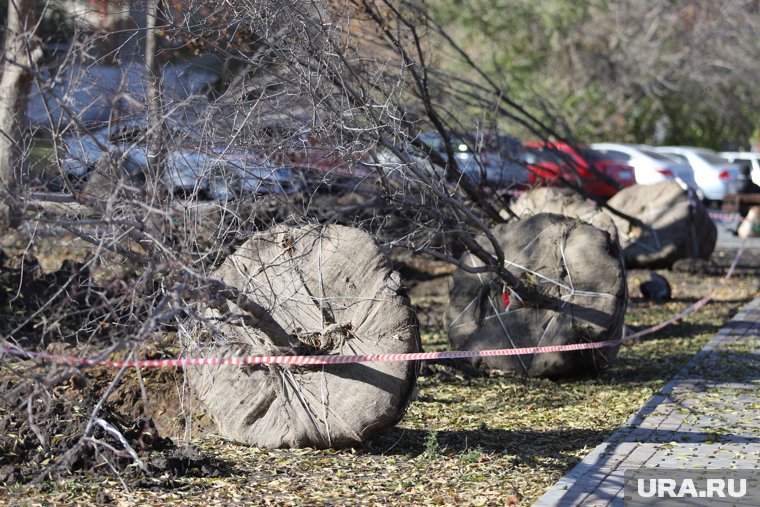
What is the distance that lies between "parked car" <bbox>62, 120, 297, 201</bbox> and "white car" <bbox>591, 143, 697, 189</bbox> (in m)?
19.4

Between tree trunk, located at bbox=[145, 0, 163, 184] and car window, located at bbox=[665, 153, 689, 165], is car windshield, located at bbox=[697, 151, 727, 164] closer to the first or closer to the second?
car window, located at bbox=[665, 153, 689, 165]

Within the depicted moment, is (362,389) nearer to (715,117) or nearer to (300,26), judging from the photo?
(300,26)

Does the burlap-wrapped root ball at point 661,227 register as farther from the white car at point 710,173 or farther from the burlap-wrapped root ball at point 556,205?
the white car at point 710,173

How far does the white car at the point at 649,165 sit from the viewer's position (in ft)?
81.6

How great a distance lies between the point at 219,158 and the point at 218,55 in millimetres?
2418

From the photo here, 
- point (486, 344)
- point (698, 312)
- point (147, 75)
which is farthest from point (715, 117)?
point (147, 75)

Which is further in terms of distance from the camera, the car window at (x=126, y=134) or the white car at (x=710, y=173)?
the white car at (x=710, y=173)

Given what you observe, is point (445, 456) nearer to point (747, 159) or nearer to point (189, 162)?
point (189, 162)

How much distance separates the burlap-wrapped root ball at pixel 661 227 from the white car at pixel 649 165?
976 cm

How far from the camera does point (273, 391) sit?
6098mm

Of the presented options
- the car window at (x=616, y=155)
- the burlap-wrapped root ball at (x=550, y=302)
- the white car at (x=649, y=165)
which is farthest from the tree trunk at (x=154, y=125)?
the car window at (x=616, y=155)

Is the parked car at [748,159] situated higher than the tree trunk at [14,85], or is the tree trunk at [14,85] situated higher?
the tree trunk at [14,85]

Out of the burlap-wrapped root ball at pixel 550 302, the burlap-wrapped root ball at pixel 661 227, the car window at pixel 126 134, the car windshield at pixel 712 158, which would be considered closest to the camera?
the car window at pixel 126 134

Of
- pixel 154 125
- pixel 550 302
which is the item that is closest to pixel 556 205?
pixel 550 302
